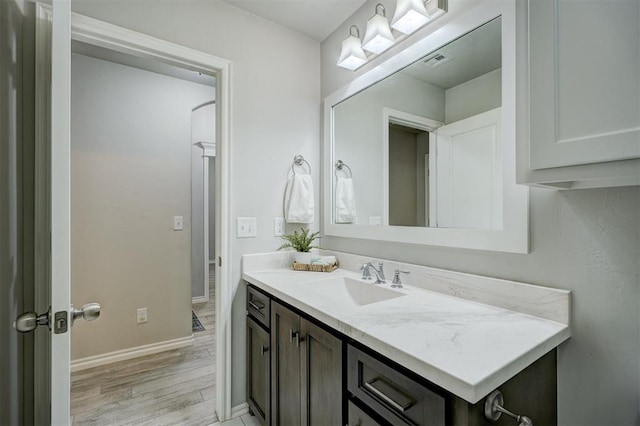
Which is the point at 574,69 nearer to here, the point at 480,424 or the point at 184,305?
the point at 480,424

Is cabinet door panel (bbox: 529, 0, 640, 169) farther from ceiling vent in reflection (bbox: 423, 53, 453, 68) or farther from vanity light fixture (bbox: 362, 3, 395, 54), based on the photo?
vanity light fixture (bbox: 362, 3, 395, 54)

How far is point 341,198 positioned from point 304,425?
1243 millimetres

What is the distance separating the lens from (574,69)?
73 cm

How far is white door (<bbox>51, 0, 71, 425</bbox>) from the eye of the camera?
846mm

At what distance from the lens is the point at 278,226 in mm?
1998

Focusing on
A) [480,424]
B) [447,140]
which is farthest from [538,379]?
[447,140]

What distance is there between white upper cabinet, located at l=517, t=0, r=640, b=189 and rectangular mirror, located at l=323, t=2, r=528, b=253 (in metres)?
0.37

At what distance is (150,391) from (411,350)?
2.04 m

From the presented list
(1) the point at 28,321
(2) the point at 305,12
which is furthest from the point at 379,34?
(1) the point at 28,321

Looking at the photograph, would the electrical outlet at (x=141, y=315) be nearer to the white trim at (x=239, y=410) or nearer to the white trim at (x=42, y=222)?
the white trim at (x=239, y=410)

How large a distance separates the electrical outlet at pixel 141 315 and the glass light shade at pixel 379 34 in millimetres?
2625

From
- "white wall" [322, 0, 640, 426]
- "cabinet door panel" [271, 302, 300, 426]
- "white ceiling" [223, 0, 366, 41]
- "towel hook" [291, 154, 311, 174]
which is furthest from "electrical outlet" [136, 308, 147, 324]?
"white wall" [322, 0, 640, 426]

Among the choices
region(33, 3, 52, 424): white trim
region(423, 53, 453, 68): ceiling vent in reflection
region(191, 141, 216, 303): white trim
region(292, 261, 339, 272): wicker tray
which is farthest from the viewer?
region(191, 141, 216, 303): white trim

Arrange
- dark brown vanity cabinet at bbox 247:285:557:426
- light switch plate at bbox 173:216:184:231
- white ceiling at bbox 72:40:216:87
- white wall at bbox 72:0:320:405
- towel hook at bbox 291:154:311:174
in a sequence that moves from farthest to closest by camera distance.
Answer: light switch plate at bbox 173:216:184:231 < white ceiling at bbox 72:40:216:87 < towel hook at bbox 291:154:311:174 < white wall at bbox 72:0:320:405 < dark brown vanity cabinet at bbox 247:285:557:426
